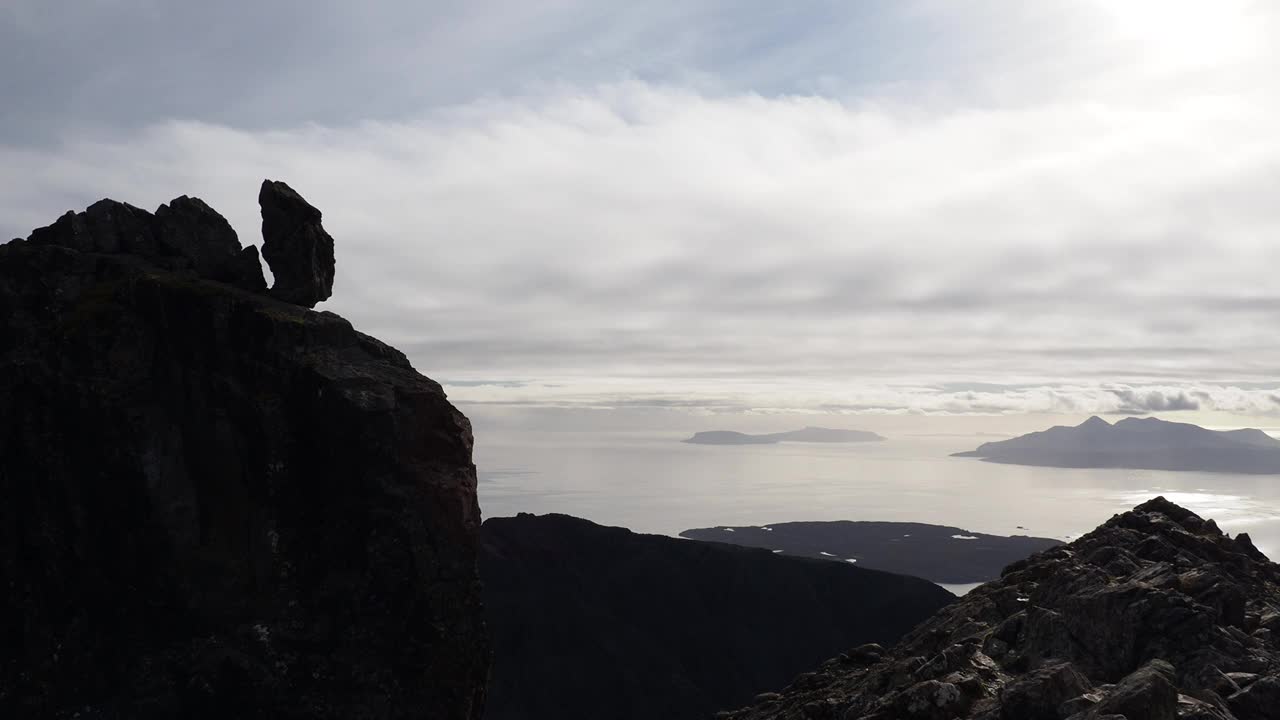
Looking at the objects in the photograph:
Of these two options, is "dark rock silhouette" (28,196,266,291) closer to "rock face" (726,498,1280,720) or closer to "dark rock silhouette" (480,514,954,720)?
"rock face" (726,498,1280,720)

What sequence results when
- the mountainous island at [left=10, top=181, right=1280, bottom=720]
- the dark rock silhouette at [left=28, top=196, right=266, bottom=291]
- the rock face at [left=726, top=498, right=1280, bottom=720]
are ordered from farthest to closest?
the dark rock silhouette at [left=28, top=196, right=266, bottom=291]
the mountainous island at [left=10, top=181, right=1280, bottom=720]
the rock face at [left=726, top=498, right=1280, bottom=720]

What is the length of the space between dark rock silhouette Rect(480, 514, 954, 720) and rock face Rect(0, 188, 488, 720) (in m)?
105

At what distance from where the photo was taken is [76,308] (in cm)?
3647

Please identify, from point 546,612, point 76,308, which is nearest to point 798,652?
point 546,612

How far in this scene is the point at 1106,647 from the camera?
2377 centimetres

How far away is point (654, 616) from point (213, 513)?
138 meters

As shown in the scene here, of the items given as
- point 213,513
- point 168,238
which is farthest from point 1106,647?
point 168,238

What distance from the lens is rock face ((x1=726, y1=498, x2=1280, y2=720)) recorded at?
738 inches

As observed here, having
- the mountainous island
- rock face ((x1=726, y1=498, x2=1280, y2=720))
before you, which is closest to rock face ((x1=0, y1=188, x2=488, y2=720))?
the mountainous island

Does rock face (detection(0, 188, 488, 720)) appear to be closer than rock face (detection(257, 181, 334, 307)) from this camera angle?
Yes

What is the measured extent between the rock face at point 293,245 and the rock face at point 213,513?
3.68 meters

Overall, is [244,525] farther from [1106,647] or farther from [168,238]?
[1106,647]

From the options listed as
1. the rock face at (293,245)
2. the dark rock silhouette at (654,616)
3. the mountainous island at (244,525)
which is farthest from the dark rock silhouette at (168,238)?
the dark rock silhouette at (654,616)

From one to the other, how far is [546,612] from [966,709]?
13941 cm
